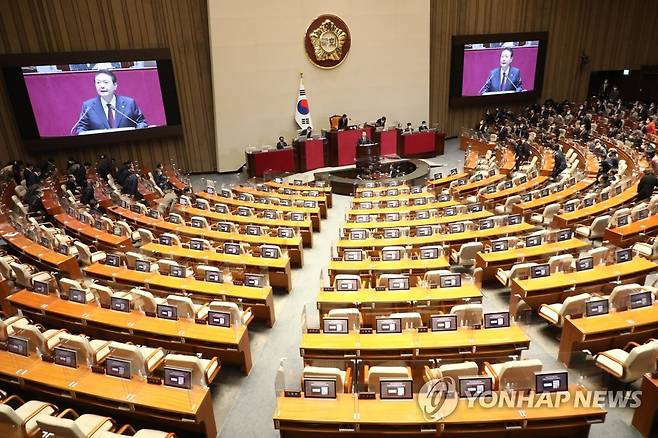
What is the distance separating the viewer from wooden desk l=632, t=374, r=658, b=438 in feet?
16.1

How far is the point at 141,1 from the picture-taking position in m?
18.0

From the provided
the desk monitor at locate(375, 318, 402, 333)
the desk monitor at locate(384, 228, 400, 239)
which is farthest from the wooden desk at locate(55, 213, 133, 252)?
the desk monitor at locate(375, 318, 402, 333)

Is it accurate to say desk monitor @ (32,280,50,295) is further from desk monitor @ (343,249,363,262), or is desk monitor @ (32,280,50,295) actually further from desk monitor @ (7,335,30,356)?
desk monitor @ (343,249,363,262)

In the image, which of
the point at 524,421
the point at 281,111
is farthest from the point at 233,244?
the point at 281,111

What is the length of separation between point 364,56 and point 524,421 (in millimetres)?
19110

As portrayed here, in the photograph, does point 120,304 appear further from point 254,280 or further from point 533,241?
point 533,241

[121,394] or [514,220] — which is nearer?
[121,394]

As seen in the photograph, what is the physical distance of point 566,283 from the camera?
7312 millimetres

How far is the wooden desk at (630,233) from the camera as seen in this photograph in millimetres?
9180

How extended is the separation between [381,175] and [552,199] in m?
7.37

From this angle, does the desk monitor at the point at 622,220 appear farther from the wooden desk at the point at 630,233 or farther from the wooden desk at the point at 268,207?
the wooden desk at the point at 268,207

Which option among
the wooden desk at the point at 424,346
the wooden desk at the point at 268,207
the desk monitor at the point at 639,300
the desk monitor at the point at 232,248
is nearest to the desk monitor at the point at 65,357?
the wooden desk at the point at 424,346

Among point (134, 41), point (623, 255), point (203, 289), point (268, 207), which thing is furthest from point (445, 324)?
point (134, 41)

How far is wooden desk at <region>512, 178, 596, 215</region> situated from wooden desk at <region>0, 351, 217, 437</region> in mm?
9279
